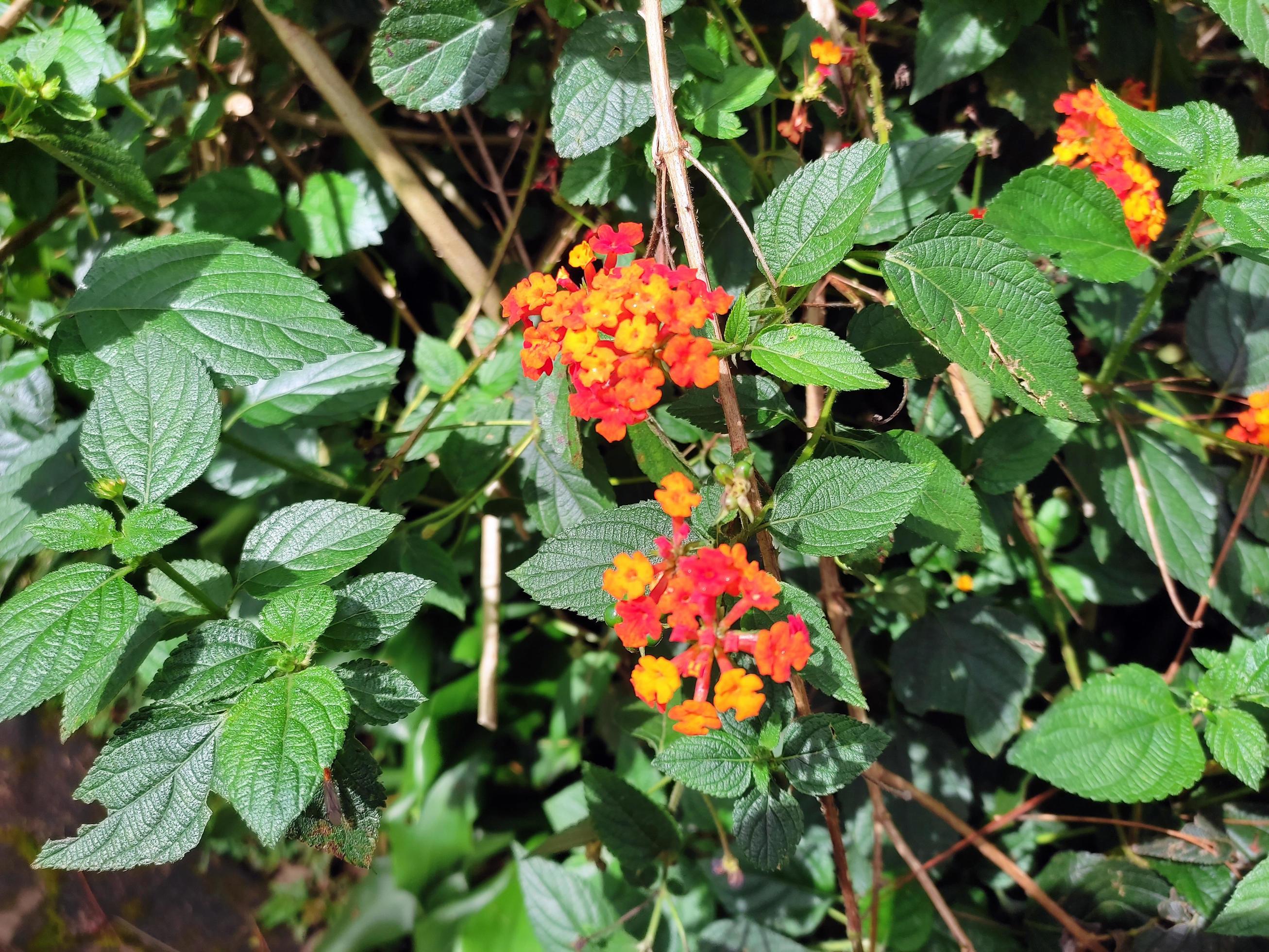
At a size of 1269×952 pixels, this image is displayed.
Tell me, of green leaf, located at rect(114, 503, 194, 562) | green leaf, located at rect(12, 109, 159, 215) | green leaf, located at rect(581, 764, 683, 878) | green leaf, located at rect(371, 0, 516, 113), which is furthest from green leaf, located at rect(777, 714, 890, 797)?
green leaf, located at rect(12, 109, 159, 215)

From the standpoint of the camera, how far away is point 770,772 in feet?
2.89

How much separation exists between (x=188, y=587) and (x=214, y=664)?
0.10 metres

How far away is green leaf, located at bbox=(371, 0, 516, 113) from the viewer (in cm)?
103

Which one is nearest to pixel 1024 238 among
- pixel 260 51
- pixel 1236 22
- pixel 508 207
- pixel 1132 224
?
pixel 1132 224

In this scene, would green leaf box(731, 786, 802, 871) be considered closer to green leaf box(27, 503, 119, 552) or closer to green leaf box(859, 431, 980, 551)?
green leaf box(859, 431, 980, 551)

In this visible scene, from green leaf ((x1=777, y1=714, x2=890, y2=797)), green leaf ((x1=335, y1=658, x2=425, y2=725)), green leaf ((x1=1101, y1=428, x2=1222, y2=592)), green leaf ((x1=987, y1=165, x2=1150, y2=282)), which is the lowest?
green leaf ((x1=1101, y1=428, x2=1222, y2=592))

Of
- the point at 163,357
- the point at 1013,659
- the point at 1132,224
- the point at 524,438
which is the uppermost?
A: the point at 163,357

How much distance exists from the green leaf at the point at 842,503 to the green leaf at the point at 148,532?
1.88 feet

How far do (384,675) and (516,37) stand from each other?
1.15 m

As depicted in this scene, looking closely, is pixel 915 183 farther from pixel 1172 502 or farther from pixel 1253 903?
pixel 1253 903

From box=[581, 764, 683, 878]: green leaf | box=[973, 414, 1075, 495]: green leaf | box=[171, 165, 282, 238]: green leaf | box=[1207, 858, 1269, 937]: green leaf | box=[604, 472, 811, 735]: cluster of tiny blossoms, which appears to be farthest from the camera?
box=[171, 165, 282, 238]: green leaf

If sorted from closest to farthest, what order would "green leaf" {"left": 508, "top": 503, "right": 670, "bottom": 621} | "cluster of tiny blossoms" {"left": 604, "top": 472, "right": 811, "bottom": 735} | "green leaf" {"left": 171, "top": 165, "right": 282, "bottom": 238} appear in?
"cluster of tiny blossoms" {"left": 604, "top": 472, "right": 811, "bottom": 735} < "green leaf" {"left": 508, "top": 503, "right": 670, "bottom": 621} < "green leaf" {"left": 171, "top": 165, "right": 282, "bottom": 238}

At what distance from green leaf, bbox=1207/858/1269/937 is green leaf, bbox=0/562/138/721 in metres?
1.28

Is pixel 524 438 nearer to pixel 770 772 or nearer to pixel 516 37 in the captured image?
pixel 770 772
